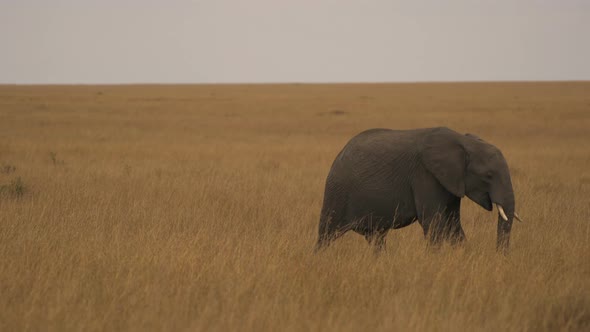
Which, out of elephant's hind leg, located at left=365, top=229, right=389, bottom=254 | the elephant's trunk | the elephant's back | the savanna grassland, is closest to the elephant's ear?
the elephant's back

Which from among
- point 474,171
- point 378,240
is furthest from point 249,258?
point 474,171

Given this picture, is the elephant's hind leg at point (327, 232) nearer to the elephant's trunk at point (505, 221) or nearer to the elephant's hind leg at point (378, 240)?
the elephant's hind leg at point (378, 240)

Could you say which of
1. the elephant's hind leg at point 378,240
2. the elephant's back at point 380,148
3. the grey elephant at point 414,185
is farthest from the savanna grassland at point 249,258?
the elephant's back at point 380,148

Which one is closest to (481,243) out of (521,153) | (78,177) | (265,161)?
(78,177)

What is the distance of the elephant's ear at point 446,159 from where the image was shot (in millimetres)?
6527

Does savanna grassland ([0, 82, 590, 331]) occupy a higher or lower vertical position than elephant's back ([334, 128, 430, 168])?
lower

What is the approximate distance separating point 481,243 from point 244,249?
2.35 meters

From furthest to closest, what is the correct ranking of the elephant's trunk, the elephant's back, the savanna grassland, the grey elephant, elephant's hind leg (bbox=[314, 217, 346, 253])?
elephant's hind leg (bbox=[314, 217, 346, 253])
the elephant's back
the grey elephant
the elephant's trunk
the savanna grassland

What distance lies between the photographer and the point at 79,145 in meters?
18.7

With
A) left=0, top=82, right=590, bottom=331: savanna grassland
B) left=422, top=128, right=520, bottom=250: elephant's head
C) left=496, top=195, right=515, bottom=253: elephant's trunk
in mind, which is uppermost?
left=422, top=128, right=520, bottom=250: elephant's head

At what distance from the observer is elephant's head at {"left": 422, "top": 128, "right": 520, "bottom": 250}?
6.32 m

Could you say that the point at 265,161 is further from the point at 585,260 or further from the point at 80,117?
the point at 80,117

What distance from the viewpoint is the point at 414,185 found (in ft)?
22.3

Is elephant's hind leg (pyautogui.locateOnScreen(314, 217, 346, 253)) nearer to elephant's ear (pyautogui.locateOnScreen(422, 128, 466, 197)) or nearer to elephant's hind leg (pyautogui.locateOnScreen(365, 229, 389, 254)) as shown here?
elephant's hind leg (pyautogui.locateOnScreen(365, 229, 389, 254))
